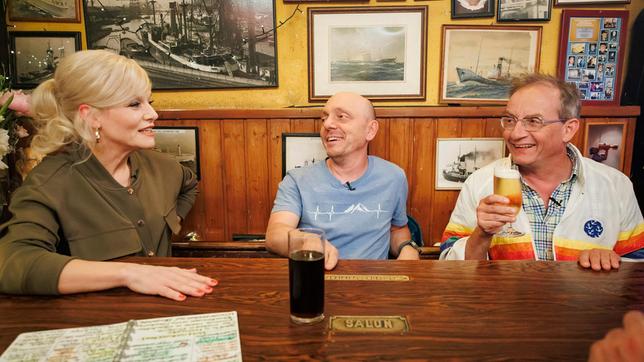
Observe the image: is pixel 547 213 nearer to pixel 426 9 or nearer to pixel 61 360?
pixel 426 9

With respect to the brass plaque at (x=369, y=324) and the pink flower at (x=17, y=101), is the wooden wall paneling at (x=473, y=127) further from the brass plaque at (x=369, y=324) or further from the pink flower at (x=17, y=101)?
the pink flower at (x=17, y=101)

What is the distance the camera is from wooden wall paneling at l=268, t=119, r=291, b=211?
265 centimetres

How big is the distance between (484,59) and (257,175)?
153 cm

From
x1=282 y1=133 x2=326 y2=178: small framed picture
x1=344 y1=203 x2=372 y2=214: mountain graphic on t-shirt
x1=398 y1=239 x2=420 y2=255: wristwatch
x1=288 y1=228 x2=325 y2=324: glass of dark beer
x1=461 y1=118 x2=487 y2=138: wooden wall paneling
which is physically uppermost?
x1=461 y1=118 x2=487 y2=138: wooden wall paneling

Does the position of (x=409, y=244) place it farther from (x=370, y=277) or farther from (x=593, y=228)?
(x=370, y=277)

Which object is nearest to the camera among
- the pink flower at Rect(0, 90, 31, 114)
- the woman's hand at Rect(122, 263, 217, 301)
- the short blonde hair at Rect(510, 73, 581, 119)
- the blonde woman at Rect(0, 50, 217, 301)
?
the woman's hand at Rect(122, 263, 217, 301)

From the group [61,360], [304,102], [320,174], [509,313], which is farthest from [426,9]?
[61,360]

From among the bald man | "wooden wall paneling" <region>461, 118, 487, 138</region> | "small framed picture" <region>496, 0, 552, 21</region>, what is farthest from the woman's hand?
"small framed picture" <region>496, 0, 552, 21</region>

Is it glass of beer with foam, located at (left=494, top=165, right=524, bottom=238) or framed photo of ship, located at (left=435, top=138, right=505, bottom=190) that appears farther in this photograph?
framed photo of ship, located at (left=435, top=138, right=505, bottom=190)

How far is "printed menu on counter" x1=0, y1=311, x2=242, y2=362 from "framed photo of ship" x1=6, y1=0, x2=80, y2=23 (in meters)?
2.30

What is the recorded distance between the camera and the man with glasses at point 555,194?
6.11 feet

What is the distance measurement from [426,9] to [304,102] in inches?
35.3

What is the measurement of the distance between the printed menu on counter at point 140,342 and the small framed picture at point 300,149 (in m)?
1.68

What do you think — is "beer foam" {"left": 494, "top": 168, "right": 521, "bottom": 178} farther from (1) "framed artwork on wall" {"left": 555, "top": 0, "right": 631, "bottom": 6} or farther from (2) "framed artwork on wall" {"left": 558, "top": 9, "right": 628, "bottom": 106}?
(1) "framed artwork on wall" {"left": 555, "top": 0, "right": 631, "bottom": 6}
